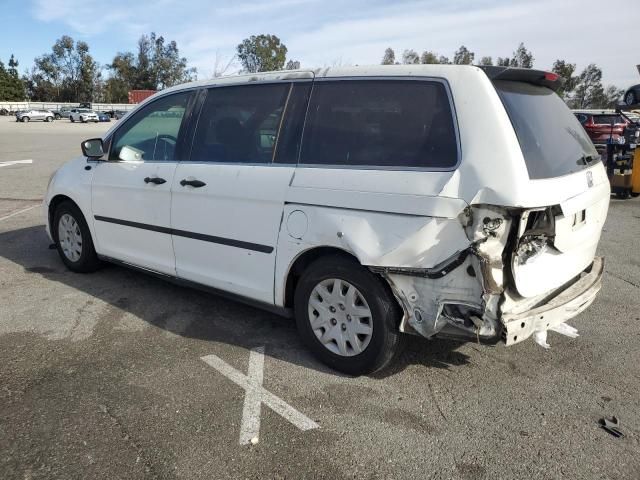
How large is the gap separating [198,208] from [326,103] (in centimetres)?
128

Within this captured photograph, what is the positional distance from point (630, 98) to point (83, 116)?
55.0 m

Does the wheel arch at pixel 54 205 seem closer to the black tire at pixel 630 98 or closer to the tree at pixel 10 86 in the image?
the black tire at pixel 630 98

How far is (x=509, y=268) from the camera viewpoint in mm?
2803

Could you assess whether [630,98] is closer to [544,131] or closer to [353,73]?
Result: [544,131]

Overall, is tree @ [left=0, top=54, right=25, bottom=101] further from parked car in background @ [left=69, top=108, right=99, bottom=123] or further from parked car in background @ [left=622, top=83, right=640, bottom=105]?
parked car in background @ [left=622, top=83, right=640, bottom=105]

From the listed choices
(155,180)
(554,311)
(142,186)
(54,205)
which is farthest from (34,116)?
A: (554,311)

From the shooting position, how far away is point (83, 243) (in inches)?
203

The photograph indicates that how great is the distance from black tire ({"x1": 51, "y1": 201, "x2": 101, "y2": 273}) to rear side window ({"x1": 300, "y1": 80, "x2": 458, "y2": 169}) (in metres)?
2.82

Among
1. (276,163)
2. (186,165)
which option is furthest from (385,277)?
(186,165)

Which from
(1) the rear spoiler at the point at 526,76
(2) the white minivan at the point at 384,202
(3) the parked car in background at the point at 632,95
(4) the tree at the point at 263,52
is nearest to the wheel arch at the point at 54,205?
(2) the white minivan at the point at 384,202

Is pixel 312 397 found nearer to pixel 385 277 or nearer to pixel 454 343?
pixel 385 277

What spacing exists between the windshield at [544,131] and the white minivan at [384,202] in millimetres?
13

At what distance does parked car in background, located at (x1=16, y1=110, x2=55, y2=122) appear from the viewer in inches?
2162

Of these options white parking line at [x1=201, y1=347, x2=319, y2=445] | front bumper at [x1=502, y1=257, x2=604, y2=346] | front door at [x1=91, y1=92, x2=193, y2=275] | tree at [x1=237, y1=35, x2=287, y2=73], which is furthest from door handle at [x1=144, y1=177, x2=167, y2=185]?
tree at [x1=237, y1=35, x2=287, y2=73]
